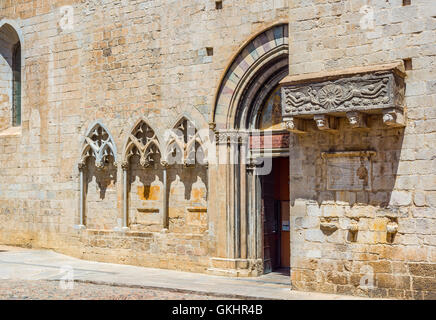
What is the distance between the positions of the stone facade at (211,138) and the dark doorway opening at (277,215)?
435mm

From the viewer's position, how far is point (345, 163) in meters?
8.59

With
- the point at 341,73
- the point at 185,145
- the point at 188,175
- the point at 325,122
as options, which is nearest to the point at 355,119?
the point at 325,122

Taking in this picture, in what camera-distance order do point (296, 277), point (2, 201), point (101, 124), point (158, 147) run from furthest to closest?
point (2, 201), point (101, 124), point (158, 147), point (296, 277)

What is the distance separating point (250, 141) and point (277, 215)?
5.48 ft

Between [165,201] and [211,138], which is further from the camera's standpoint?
[165,201]

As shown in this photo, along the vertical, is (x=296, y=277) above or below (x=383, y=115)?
below

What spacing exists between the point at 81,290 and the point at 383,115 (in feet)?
17.1

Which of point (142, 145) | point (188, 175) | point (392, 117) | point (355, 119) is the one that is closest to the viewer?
point (392, 117)

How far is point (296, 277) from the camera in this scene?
8953 mm

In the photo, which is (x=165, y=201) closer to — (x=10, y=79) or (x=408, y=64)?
(x=408, y=64)

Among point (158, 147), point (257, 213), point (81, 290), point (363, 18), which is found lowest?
point (81, 290)

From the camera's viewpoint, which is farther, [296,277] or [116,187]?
[116,187]
